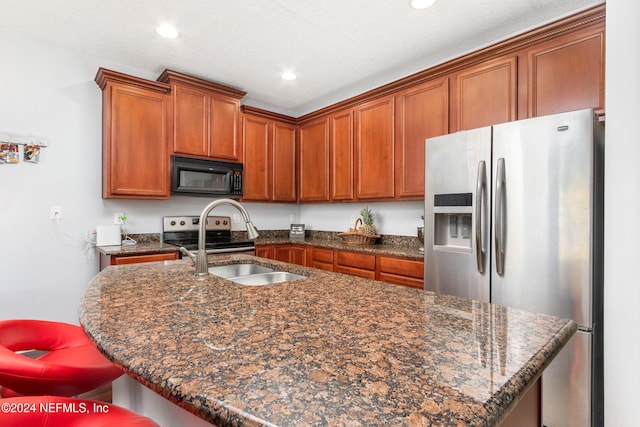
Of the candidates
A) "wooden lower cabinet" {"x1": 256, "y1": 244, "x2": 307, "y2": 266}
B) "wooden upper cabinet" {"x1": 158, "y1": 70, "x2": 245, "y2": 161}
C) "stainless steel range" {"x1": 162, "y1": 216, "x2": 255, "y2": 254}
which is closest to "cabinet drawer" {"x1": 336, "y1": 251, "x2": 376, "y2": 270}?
"wooden lower cabinet" {"x1": 256, "y1": 244, "x2": 307, "y2": 266}

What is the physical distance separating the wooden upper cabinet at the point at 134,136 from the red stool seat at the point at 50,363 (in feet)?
6.40

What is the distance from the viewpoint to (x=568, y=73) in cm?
207

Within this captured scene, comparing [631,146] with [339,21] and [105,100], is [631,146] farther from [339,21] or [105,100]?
[105,100]

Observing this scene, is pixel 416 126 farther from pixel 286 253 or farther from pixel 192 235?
pixel 192 235

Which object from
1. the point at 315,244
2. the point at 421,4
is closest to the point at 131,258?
the point at 315,244

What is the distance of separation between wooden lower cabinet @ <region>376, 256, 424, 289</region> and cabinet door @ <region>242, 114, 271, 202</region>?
5.80ft

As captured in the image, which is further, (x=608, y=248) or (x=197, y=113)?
(x=197, y=113)

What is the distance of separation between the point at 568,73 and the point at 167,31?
2907 millimetres

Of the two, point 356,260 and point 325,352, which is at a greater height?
point 325,352

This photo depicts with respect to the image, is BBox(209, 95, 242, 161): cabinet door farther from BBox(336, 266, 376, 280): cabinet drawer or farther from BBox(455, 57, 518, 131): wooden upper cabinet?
BBox(455, 57, 518, 131): wooden upper cabinet

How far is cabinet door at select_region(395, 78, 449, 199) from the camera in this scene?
2736 millimetres

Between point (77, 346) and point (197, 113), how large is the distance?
260cm

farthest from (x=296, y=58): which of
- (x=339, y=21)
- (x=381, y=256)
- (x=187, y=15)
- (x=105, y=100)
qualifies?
(x=381, y=256)

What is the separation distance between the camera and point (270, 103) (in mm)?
4258
